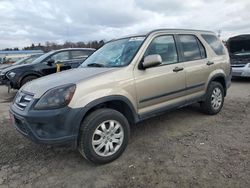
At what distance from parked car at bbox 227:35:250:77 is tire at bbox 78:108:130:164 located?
8.08 meters

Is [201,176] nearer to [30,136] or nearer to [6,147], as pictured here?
[30,136]

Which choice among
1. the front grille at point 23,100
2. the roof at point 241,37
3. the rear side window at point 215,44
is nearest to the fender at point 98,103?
the front grille at point 23,100

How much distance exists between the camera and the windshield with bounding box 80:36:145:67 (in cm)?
425

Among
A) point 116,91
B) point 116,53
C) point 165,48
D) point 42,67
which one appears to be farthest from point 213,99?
point 42,67

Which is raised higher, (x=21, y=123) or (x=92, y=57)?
(x=92, y=57)

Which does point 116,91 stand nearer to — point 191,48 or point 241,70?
point 191,48

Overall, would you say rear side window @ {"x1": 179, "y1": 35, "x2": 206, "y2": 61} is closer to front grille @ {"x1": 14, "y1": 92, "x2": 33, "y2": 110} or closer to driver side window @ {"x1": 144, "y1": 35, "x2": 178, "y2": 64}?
driver side window @ {"x1": 144, "y1": 35, "x2": 178, "y2": 64}

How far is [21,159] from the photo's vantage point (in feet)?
13.1

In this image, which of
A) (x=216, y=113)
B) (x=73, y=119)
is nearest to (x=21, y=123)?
(x=73, y=119)

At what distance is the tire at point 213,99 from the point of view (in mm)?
5492

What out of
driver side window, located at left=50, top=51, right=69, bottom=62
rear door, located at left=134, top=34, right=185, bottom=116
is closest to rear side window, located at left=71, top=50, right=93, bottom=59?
driver side window, located at left=50, top=51, right=69, bottom=62

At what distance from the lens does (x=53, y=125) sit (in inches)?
130

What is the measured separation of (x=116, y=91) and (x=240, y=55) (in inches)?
371

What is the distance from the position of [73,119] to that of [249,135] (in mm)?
3035
